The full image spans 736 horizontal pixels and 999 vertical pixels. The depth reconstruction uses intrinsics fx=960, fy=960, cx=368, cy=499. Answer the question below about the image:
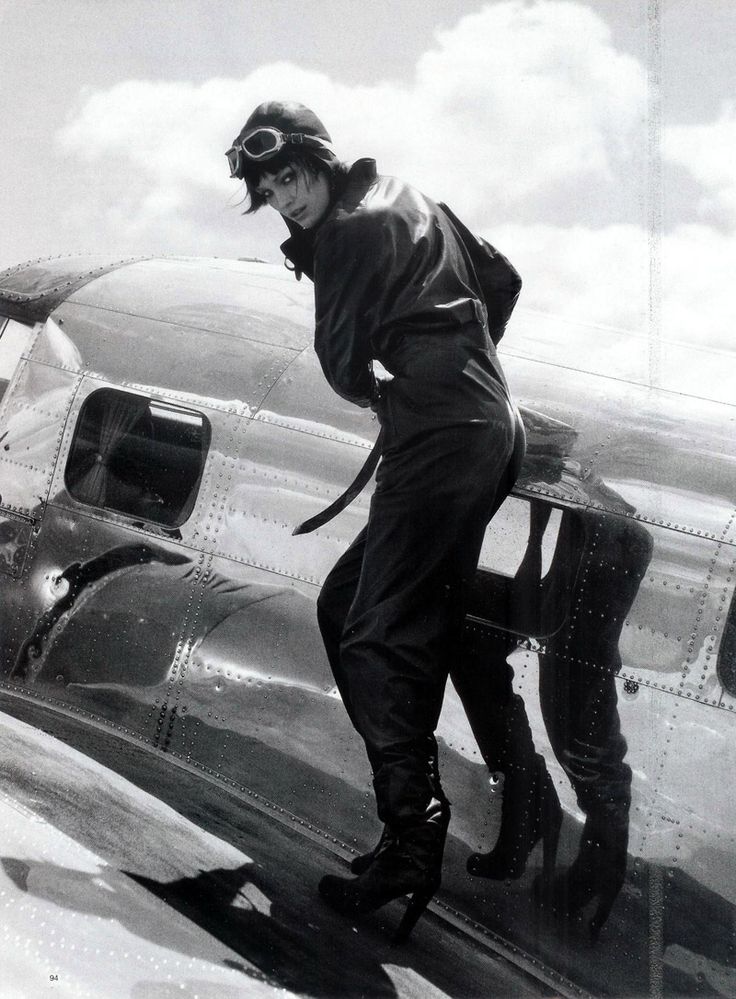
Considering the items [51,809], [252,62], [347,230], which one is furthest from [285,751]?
[252,62]

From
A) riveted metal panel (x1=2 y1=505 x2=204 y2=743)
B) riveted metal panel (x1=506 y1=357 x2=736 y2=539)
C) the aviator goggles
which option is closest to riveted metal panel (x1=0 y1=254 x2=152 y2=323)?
riveted metal panel (x1=2 y1=505 x2=204 y2=743)

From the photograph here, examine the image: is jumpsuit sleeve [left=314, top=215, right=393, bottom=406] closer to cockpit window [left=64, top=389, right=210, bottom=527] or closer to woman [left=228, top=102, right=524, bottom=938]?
woman [left=228, top=102, right=524, bottom=938]

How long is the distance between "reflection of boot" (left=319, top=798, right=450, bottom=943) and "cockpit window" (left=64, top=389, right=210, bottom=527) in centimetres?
168

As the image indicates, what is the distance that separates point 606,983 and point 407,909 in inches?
27.0

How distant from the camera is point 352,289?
3.40 metres

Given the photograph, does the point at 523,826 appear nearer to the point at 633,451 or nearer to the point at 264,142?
the point at 633,451

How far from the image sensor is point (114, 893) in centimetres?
287

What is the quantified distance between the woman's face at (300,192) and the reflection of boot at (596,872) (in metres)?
2.38

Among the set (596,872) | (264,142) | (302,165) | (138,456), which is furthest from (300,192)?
(596,872)

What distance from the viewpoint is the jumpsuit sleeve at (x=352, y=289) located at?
340 centimetres

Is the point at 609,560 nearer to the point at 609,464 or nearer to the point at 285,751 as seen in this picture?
the point at 609,464

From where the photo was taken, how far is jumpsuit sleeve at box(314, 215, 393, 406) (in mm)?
3396

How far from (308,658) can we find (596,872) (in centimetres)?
129

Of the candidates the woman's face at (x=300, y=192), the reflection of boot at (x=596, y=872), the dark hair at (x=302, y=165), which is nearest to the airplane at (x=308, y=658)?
the reflection of boot at (x=596, y=872)
